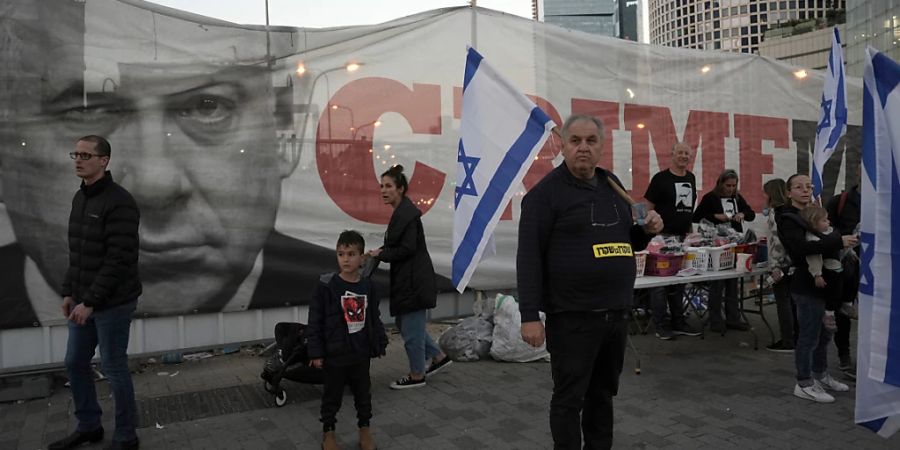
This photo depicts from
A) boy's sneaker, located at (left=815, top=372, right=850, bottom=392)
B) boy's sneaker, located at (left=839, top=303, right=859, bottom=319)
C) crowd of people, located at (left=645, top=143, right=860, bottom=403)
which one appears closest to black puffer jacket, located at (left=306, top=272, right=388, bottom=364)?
crowd of people, located at (left=645, top=143, right=860, bottom=403)

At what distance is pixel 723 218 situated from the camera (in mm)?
7020

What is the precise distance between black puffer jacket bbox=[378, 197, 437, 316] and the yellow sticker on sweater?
229 centimetres

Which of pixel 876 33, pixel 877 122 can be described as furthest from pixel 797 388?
pixel 876 33

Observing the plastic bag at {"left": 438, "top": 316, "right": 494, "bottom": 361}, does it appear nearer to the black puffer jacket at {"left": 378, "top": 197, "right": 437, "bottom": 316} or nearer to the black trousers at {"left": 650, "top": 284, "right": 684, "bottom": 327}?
the black puffer jacket at {"left": 378, "top": 197, "right": 437, "bottom": 316}

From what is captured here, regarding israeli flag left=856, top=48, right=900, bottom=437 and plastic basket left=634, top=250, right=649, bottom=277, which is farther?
plastic basket left=634, top=250, right=649, bottom=277

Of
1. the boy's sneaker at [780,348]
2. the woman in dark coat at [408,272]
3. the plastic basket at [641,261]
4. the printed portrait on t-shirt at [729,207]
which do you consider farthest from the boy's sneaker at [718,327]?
the woman in dark coat at [408,272]

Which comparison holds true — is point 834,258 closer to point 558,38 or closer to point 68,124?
point 558,38

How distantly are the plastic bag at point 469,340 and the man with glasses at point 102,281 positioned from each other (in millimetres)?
2941

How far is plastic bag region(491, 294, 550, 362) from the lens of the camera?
5.84 metres

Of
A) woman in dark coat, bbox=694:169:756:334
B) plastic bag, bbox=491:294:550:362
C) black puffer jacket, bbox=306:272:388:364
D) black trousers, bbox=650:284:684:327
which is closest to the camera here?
black puffer jacket, bbox=306:272:388:364

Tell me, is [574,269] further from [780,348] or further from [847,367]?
[780,348]

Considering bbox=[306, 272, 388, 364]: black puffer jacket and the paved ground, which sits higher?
bbox=[306, 272, 388, 364]: black puffer jacket

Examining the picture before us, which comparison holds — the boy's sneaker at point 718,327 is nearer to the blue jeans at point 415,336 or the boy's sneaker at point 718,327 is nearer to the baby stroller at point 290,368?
the blue jeans at point 415,336

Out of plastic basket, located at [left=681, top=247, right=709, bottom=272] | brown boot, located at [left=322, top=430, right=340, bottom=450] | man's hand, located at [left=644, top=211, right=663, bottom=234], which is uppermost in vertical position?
man's hand, located at [left=644, top=211, right=663, bottom=234]
